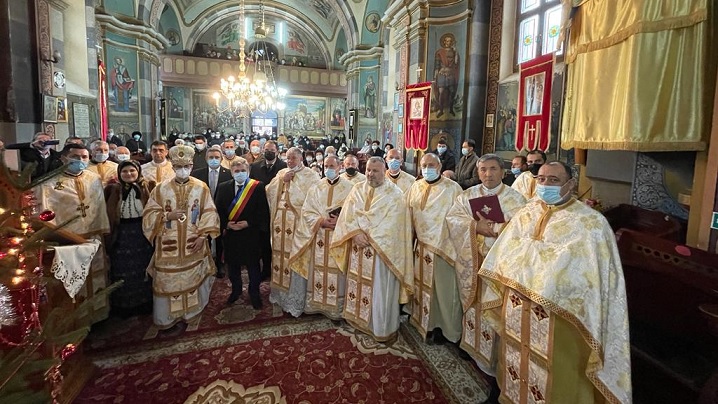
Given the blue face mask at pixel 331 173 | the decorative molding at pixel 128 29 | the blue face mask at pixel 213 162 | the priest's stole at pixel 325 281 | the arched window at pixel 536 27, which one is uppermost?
the decorative molding at pixel 128 29

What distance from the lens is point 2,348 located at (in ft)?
7.12

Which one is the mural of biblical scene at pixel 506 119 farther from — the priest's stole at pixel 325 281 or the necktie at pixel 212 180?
the necktie at pixel 212 180

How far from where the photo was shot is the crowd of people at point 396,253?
2383mm

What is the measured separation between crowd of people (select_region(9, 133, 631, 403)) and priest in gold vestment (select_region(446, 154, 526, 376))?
1 centimetres

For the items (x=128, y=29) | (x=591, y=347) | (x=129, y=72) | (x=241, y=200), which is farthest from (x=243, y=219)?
(x=128, y=29)

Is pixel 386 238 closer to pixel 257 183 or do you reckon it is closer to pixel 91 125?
pixel 257 183

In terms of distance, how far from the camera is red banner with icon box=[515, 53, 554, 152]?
23.3 feet

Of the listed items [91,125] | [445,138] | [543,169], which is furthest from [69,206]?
[445,138]

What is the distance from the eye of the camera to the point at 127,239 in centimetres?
425

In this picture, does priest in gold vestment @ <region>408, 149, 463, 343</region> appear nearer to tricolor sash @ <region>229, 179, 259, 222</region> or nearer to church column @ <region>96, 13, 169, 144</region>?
tricolor sash @ <region>229, 179, 259, 222</region>

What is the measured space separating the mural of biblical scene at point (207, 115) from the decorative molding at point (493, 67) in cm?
2006

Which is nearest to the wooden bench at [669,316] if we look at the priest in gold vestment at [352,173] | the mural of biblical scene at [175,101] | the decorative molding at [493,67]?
the priest in gold vestment at [352,173]

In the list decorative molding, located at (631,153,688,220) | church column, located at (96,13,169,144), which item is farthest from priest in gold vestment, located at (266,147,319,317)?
church column, located at (96,13,169,144)

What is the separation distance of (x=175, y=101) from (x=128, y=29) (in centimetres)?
1150
